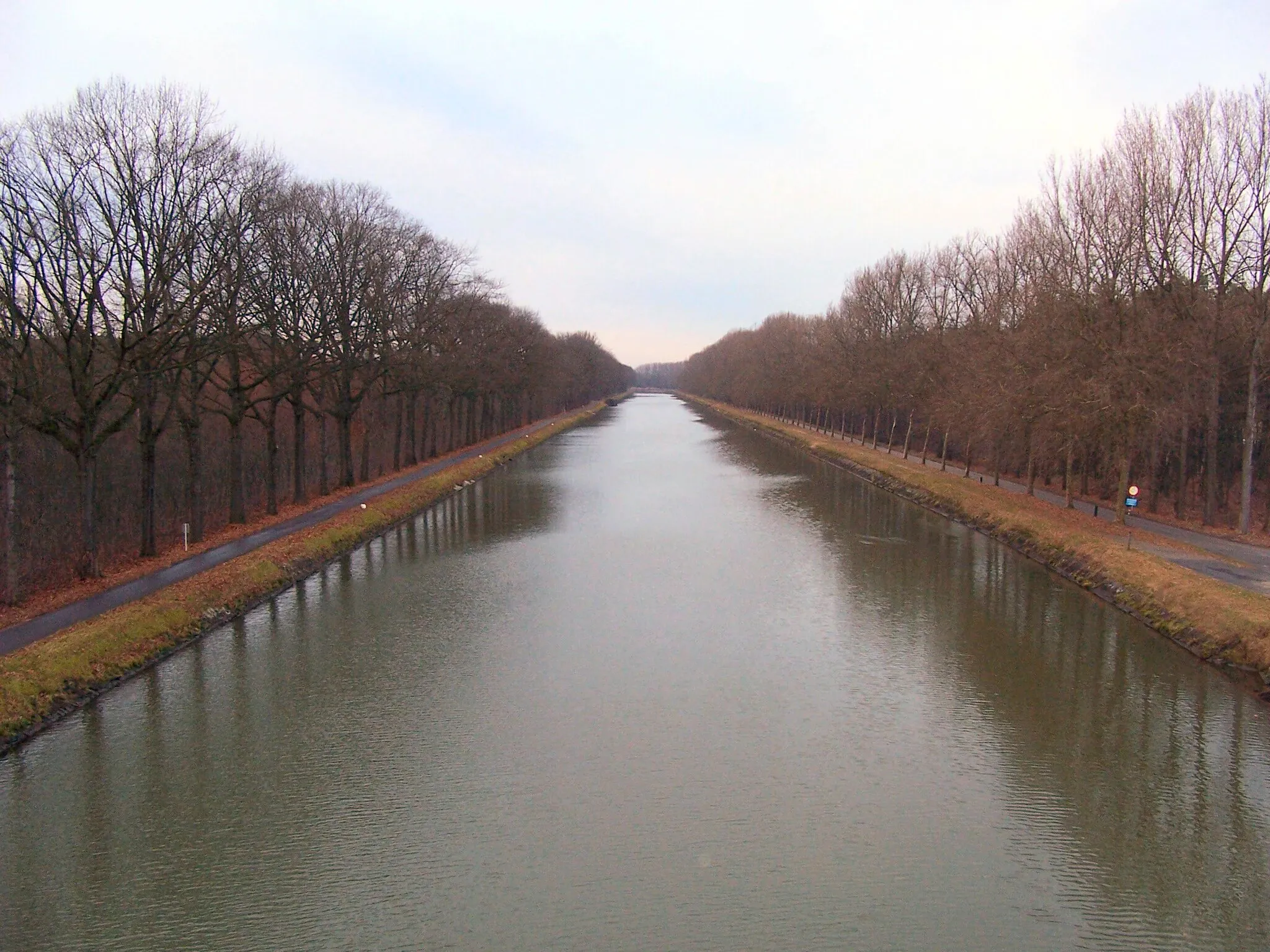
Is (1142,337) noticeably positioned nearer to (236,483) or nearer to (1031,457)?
(1031,457)

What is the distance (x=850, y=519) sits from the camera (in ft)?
103

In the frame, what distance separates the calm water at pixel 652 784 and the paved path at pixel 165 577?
79.4 inches

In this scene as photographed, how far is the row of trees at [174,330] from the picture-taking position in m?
17.6

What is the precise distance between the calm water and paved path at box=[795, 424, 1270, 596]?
2658mm

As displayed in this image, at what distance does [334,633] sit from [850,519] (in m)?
19.9

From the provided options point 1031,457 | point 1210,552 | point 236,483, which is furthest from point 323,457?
point 1210,552

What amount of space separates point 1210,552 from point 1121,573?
3680 mm

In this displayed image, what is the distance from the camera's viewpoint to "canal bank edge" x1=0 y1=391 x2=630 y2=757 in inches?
476

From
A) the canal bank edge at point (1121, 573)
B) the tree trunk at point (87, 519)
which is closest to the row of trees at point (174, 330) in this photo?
the tree trunk at point (87, 519)

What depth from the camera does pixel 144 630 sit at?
50.0ft

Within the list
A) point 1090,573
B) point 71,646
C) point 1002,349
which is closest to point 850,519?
point 1002,349

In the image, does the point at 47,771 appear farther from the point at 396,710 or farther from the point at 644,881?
the point at 644,881

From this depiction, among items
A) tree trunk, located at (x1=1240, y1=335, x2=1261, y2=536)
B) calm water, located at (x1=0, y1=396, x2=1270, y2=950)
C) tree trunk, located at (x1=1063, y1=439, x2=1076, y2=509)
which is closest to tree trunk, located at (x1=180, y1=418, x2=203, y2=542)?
calm water, located at (x1=0, y1=396, x2=1270, y2=950)

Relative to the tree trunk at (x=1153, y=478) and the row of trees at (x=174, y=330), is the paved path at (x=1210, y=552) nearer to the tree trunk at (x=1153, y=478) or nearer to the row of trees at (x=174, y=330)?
the tree trunk at (x=1153, y=478)
